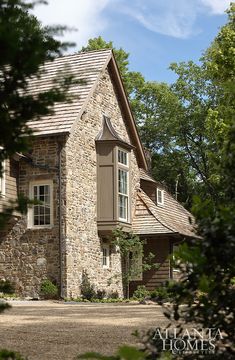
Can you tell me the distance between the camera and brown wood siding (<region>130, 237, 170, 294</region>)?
81.2 ft

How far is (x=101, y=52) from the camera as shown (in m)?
24.7

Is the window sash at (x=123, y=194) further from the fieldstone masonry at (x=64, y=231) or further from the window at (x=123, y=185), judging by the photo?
the fieldstone masonry at (x=64, y=231)

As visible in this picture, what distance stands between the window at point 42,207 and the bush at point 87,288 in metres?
2.28

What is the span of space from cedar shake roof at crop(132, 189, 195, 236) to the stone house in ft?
0.13

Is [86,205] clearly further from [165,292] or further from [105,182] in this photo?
[165,292]

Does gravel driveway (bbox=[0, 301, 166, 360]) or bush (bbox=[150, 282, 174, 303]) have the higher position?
bush (bbox=[150, 282, 174, 303])

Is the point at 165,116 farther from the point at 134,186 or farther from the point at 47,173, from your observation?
the point at 47,173

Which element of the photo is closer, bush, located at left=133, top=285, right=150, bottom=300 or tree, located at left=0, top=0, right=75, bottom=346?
tree, located at left=0, top=0, right=75, bottom=346

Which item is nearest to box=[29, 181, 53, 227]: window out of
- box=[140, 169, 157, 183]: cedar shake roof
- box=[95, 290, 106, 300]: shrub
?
box=[95, 290, 106, 300]: shrub

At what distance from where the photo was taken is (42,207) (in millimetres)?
21766

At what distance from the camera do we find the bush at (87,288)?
21.3 metres

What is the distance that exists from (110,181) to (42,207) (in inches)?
113

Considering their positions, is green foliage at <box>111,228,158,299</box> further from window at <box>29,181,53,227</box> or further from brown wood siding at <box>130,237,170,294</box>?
window at <box>29,181,53,227</box>

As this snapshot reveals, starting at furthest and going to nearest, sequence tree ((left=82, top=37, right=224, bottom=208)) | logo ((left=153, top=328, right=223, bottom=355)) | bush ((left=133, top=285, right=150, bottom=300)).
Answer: tree ((left=82, top=37, right=224, bottom=208)), bush ((left=133, top=285, right=150, bottom=300)), logo ((left=153, top=328, right=223, bottom=355))
